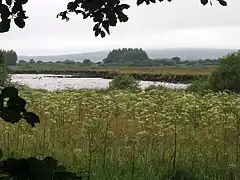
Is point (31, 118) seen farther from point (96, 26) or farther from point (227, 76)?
point (227, 76)

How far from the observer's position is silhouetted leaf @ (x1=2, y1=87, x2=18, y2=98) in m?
1.68

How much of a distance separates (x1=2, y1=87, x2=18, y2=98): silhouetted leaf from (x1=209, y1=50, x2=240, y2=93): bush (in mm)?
21384

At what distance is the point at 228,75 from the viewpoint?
23.0 metres

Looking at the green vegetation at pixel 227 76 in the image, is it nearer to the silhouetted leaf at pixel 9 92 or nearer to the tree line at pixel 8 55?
the tree line at pixel 8 55

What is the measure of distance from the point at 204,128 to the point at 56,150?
241 cm

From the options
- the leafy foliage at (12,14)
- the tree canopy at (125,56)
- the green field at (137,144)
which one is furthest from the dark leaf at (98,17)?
the tree canopy at (125,56)

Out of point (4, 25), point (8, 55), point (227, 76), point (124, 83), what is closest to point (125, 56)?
point (8, 55)

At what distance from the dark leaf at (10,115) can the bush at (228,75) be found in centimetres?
2137

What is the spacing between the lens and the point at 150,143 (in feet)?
18.3

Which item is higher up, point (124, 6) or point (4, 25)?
point (124, 6)

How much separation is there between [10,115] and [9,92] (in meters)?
0.09

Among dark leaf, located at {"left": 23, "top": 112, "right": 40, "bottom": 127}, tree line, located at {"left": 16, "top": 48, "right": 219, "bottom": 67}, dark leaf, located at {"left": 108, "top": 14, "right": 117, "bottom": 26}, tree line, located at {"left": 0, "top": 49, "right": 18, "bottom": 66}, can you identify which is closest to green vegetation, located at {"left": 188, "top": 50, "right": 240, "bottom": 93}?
tree line, located at {"left": 0, "top": 49, "right": 18, "bottom": 66}

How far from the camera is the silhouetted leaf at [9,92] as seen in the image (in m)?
1.68

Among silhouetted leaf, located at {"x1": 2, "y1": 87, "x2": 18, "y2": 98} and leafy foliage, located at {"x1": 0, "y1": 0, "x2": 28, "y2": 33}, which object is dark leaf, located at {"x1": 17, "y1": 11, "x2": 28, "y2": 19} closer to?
leafy foliage, located at {"x1": 0, "y1": 0, "x2": 28, "y2": 33}
